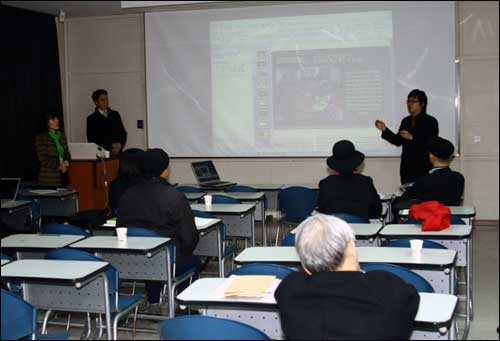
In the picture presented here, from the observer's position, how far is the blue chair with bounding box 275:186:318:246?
6434 mm

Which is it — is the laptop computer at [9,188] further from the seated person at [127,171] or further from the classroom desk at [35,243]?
the classroom desk at [35,243]

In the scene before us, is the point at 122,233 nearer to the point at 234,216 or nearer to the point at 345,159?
the point at 234,216

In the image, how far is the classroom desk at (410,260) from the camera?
10.8ft

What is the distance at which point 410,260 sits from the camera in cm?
333

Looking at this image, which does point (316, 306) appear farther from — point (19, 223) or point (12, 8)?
point (12, 8)

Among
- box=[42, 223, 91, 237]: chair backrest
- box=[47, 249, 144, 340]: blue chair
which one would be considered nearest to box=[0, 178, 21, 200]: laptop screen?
box=[42, 223, 91, 237]: chair backrest

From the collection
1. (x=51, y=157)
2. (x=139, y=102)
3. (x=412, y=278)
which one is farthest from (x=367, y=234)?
(x=139, y=102)

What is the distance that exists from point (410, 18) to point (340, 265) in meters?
6.10

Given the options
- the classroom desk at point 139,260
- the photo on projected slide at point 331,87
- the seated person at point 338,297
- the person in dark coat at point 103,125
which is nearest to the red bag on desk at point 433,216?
the classroom desk at point 139,260

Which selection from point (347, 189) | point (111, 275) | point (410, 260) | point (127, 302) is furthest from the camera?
point (347, 189)

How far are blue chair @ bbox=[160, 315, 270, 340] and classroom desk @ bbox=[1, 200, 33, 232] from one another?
3.73 m

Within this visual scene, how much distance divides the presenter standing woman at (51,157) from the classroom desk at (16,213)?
179cm

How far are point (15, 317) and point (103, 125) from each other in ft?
20.2

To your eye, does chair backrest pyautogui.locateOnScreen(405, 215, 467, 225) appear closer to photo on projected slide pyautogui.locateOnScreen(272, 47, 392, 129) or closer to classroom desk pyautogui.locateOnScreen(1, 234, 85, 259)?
classroom desk pyautogui.locateOnScreen(1, 234, 85, 259)
